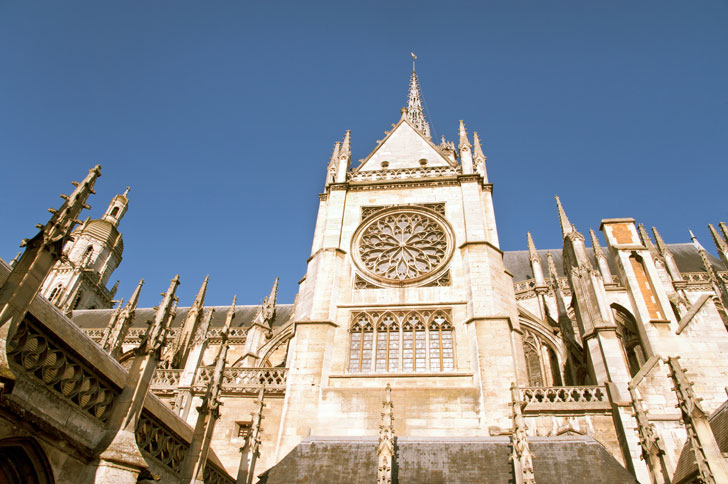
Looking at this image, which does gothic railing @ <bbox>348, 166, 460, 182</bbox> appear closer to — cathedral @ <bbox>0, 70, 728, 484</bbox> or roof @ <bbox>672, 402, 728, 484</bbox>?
cathedral @ <bbox>0, 70, 728, 484</bbox>

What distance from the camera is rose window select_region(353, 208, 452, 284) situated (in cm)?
1548

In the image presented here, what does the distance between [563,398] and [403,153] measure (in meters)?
12.4

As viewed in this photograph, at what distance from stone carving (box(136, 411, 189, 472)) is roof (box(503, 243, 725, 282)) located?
20.4 metres

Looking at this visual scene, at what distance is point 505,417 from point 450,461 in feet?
7.69

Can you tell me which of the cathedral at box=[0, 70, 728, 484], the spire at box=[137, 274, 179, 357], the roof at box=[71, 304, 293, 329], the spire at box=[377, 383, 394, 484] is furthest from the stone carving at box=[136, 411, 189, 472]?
the roof at box=[71, 304, 293, 329]

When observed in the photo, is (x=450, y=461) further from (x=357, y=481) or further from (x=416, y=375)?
(x=416, y=375)

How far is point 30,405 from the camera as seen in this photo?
5.31 metres

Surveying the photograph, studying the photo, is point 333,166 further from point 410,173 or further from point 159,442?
point 159,442

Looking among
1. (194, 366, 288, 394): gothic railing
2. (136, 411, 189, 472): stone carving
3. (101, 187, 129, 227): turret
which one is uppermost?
(101, 187, 129, 227): turret

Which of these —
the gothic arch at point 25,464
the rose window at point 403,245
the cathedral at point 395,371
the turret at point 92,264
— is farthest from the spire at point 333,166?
the turret at point 92,264

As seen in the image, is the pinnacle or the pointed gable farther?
the pinnacle

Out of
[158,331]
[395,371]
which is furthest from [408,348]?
[158,331]

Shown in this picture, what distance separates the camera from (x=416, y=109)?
40812mm

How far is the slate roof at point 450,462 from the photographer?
921cm
